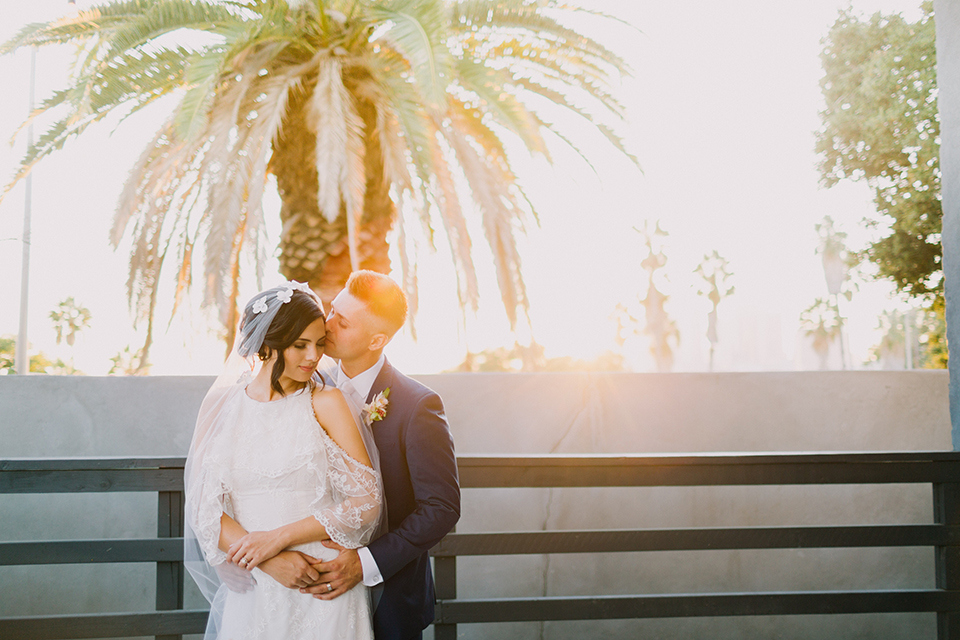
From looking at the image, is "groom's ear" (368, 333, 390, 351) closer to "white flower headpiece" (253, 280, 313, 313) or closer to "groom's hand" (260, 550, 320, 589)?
"white flower headpiece" (253, 280, 313, 313)

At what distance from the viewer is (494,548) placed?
2.99m

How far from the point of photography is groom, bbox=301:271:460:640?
6.79 ft

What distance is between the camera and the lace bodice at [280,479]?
2.00m

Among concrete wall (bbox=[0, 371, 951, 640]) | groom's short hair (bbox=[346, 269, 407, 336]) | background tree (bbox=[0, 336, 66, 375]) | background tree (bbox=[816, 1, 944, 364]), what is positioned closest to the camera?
groom's short hair (bbox=[346, 269, 407, 336])

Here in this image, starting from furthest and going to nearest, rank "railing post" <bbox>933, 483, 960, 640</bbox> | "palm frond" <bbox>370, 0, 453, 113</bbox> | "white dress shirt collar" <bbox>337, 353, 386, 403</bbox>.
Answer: "palm frond" <bbox>370, 0, 453, 113</bbox> < "railing post" <bbox>933, 483, 960, 640</bbox> < "white dress shirt collar" <bbox>337, 353, 386, 403</bbox>

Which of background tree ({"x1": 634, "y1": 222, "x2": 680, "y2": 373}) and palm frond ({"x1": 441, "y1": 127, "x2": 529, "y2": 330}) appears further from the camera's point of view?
background tree ({"x1": 634, "y1": 222, "x2": 680, "y2": 373})

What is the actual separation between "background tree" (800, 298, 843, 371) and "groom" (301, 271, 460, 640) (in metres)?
36.1

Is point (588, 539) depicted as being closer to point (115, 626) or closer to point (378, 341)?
point (378, 341)

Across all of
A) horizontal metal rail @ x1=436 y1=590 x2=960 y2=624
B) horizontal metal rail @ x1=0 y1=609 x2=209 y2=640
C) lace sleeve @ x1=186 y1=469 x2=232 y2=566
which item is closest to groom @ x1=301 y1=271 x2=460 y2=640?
lace sleeve @ x1=186 y1=469 x2=232 y2=566

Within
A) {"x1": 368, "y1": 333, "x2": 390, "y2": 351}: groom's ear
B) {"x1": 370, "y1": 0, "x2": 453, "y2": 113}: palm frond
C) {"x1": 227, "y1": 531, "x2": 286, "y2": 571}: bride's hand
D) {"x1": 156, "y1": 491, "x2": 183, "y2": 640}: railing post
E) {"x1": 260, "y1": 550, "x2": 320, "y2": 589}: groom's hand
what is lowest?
{"x1": 156, "y1": 491, "x2": 183, "y2": 640}: railing post

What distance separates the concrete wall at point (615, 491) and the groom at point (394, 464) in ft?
6.45

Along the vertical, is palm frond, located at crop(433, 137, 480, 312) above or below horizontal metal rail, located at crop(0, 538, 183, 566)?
above

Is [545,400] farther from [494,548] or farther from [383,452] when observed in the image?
[383,452]

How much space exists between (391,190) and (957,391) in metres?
4.44
